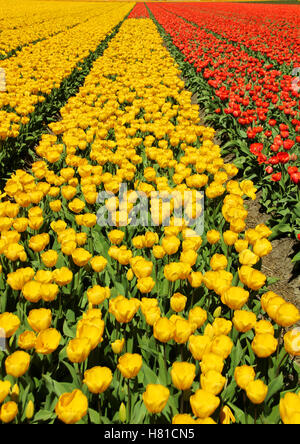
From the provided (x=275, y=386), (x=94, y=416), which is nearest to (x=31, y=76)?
(x=94, y=416)

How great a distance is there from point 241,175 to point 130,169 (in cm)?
272

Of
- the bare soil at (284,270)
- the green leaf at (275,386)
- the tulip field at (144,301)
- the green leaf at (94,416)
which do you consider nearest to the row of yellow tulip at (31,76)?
the tulip field at (144,301)

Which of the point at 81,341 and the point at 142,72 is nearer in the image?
the point at 81,341

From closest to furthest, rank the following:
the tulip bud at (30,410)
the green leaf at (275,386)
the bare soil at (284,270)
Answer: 1. the tulip bud at (30,410)
2. the green leaf at (275,386)
3. the bare soil at (284,270)

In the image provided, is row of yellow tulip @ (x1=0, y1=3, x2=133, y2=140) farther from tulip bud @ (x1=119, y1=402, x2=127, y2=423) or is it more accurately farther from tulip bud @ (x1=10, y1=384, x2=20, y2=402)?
tulip bud @ (x1=119, y1=402, x2=127, y2=423)

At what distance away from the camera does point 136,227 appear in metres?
3.56

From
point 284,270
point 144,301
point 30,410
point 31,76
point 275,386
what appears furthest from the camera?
point 31,76

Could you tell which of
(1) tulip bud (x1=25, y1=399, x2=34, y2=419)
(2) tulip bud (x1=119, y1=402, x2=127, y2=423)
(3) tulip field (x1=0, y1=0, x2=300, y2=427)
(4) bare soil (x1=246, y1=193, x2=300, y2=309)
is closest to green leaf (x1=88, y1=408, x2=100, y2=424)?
(3) tulip field (x1=0, y1=0, x2=300, y2=427)

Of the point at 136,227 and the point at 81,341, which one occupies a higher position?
the point at 81,341

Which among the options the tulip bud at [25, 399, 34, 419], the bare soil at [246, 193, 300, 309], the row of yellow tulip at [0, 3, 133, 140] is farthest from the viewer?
the row of yellow tulip at [0, 3, 133, 140]

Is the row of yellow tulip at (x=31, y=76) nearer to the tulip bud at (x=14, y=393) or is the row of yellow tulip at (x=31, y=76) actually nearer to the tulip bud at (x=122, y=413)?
the tulip bud at (x=14, y=393)

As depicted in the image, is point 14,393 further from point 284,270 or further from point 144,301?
point 284,270

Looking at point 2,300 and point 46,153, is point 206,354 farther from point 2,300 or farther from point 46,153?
point 46,153

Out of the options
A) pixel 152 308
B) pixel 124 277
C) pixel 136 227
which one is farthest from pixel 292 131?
pixel 152 308
